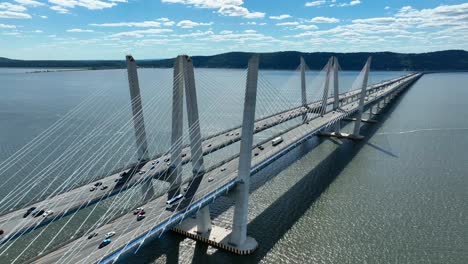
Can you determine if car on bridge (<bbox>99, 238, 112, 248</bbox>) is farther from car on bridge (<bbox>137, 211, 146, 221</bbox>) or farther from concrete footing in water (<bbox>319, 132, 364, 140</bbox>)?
concrete footing in water (<bbox>319, 132, 364, 140</bbox>)

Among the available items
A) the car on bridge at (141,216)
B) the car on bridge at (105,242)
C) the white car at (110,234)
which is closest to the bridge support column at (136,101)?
the car on bridge at (141,216)

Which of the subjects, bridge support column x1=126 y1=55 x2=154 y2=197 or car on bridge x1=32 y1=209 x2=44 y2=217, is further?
bridge support column x1=126 y1=55 x2=154 y2=197

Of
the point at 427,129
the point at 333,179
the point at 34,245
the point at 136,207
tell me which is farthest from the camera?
the point at 427,129

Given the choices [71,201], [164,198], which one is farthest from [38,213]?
[164,198]

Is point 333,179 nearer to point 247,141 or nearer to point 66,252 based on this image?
point 247,141

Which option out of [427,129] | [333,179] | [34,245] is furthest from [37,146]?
[427,129]

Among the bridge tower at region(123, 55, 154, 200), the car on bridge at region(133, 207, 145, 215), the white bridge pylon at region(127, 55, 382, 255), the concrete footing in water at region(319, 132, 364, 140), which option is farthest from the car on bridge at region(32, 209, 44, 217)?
the concrete footing in water at region(319, 132, 364, 140)

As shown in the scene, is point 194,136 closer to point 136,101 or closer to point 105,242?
point 136,101
